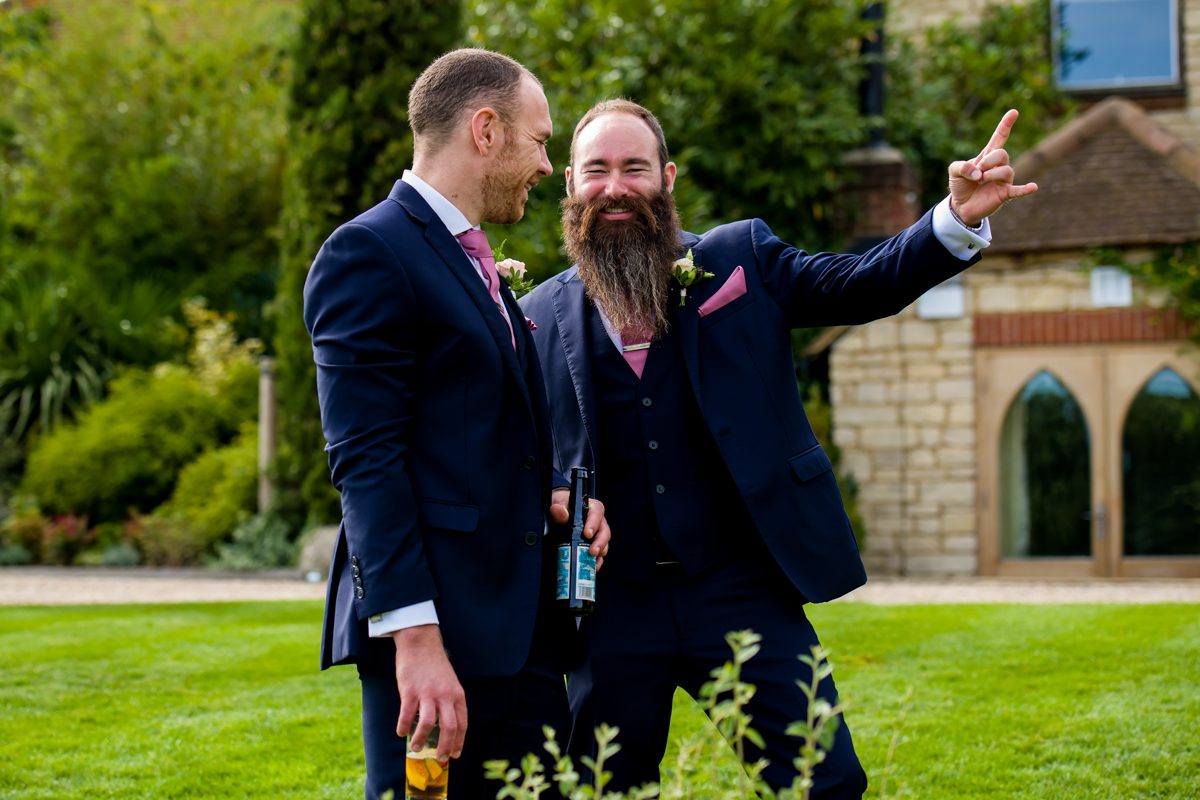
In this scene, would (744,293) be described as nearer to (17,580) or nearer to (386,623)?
(386,623)

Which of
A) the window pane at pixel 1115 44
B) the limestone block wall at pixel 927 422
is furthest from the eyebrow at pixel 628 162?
the window pane at pixel 1115 44

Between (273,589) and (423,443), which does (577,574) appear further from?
(273,589)

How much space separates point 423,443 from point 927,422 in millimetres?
10261

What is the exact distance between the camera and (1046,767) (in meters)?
4.92

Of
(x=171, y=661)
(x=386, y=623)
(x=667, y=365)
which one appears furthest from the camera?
(x=171, y=661)

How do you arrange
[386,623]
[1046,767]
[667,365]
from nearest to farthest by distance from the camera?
[386,623], [667,365], [1046,767]

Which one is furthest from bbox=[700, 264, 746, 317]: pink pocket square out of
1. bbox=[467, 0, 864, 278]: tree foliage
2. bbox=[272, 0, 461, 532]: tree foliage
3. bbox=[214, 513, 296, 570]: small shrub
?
bbox=[214, 513, 296, 570]: small shrub

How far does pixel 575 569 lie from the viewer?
2836 millimetres

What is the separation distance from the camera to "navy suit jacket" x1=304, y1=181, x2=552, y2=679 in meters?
2.51

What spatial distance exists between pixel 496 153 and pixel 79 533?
11589mm

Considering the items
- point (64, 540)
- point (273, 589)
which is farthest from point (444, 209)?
point (64, 540)

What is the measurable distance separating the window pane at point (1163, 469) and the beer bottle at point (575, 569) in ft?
33.3

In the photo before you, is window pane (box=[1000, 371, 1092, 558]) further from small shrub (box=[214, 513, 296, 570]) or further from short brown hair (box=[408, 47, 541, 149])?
short brown hair (box=[408, 47, 541, 149])

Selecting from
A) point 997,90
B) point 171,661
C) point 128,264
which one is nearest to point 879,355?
point 997,90
